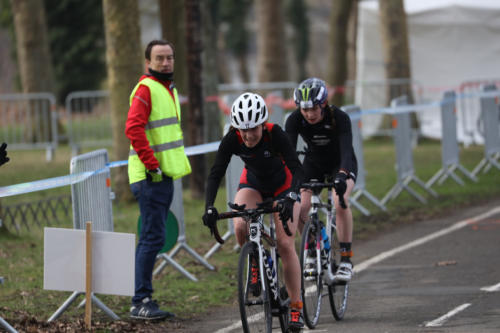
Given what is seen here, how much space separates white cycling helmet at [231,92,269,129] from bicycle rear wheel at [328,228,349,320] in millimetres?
1949

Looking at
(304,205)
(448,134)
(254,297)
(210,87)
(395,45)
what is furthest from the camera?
(395,45)

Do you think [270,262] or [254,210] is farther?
[270,262]

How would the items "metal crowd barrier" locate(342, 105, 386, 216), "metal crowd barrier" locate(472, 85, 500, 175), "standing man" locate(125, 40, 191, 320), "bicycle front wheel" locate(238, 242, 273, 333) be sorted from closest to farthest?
"bicycle front wheel" locate(238, 242, 273, 333)
"standing man" locate(125, 40, 191, 320)
"metal crowd barrier" locate(342, 105, 386, 216)
"metal crowd barrier" locate(472, 85, 500, 175)

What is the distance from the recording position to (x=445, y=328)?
7.62 metres

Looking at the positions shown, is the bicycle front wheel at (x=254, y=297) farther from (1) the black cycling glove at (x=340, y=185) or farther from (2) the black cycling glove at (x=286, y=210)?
(1) the black cycling glove at (x=340, y=185)

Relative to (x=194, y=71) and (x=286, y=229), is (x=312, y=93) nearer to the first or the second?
(x=286, y=229)

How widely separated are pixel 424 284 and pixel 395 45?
1676 cm

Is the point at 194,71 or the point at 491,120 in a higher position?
the point at 194,71

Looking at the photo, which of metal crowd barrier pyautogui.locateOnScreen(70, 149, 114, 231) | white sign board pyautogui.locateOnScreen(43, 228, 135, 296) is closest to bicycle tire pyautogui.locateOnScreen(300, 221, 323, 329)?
white sign board pyautogui.locateOnScreen(43, 228, 135, 296)

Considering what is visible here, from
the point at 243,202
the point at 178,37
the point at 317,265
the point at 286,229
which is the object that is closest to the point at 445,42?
the point at 178,37

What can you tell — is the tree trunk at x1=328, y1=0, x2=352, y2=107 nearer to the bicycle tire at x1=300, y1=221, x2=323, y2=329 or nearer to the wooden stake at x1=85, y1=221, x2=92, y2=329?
the bicycle tire at x1=300, y1=221, x2=323, y2=329

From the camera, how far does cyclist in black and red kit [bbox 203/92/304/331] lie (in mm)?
7055

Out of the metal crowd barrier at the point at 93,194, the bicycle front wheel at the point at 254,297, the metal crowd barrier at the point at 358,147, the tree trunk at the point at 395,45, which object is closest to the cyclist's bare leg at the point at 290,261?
the bicycle front wheel at the point at 254,297

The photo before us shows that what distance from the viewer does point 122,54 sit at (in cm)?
1450
